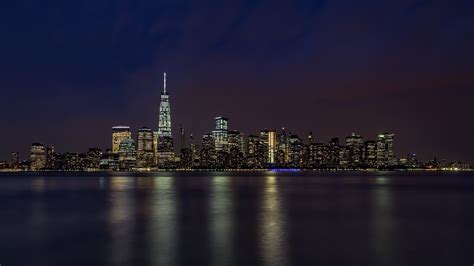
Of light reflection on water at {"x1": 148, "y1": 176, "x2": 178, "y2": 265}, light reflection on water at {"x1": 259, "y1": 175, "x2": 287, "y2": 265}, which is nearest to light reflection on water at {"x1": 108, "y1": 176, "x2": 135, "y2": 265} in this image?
light reflection on water at {"x1": 148, "y1": 176, "x2": 178, "y2": 265}

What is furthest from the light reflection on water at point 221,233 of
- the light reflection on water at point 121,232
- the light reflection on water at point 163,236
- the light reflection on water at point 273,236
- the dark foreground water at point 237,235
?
the light reflection on water at point 121,232

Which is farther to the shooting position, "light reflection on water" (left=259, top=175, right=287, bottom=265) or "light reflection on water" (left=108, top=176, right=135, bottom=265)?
"light reflection on water" (left=108, top=176, right=135, bottom=265)

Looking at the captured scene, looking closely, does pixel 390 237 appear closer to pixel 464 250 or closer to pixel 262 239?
pixel 464 250

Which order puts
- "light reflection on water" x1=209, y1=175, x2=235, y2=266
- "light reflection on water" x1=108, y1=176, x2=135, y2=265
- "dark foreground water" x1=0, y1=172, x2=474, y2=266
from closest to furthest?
"light reflection on water" x1=209, y1=175, x2=235, y2=266 → "dark foreground water" x1=0, y1=172, x2=474, y2=266 → "light reflection on water" x1=108, y1=176, x2=135, y2=265

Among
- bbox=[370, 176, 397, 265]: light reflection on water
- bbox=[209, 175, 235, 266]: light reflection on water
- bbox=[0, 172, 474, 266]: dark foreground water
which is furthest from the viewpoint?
bbox=[370, 176, 397, 265]: light reflection on water

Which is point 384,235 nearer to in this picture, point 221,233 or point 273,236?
point 273,236

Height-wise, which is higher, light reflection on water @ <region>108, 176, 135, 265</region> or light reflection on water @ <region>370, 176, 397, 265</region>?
light reflection on water @ <region>108, 176, 135, 265</region>

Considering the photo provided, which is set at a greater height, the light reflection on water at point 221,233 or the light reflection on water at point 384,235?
the light reflection on water at point 221,233

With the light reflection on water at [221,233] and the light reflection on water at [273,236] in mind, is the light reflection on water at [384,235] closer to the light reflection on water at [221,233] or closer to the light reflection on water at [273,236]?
the light reflection on water at [273,236]

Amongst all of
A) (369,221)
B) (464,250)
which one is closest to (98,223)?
(369,221)

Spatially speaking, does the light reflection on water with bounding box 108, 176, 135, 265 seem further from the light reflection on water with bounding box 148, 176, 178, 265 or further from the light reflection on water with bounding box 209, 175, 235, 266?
the light reflection on water with bounding box 209, 175, 235, 266

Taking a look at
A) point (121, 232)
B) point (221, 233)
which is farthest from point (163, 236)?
point (121, 232)

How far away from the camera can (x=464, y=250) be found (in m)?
25.4

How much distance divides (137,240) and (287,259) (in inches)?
363
